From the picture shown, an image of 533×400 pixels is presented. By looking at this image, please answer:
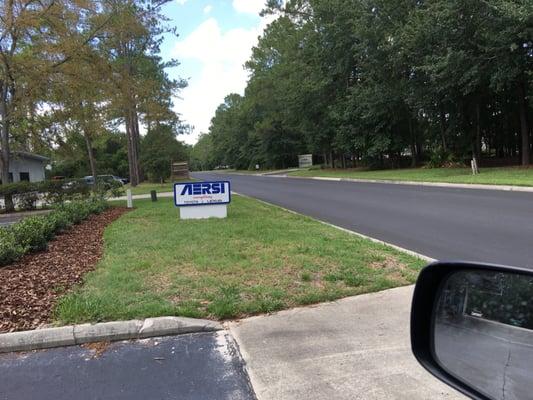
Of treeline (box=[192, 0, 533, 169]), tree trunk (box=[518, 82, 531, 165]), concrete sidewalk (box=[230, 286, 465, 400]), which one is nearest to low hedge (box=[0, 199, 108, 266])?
concrete sidewalk (box=[230, 286, 465, 400])

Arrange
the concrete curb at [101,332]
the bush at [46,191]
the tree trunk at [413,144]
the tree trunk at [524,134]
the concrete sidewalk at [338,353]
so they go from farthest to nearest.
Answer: the tree trunk at [413,144], the tree trunk at [524,134], the bush at [46,191], the concrete curb at [101,332], the concrete sidewalk at [338,353]

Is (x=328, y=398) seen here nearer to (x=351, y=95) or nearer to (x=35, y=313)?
(x=35, y=313)

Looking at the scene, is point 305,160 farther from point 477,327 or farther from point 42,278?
point 477,327

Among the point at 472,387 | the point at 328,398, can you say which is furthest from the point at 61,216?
the point at 472,387

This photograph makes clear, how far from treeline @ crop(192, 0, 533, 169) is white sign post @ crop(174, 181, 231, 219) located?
1674 cm

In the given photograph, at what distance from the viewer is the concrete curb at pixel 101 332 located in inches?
181

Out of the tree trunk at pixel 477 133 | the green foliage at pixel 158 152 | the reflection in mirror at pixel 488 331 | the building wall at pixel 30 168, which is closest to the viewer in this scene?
the reflection in mirror at pixel 488 331

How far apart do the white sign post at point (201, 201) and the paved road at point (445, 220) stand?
2.75 m

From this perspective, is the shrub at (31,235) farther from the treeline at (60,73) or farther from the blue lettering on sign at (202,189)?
the treeline at (60,73)

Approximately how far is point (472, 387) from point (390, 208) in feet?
43.3

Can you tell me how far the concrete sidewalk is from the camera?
3551 mm

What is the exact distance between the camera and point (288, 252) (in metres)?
7.85

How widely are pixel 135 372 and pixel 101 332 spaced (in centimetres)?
91

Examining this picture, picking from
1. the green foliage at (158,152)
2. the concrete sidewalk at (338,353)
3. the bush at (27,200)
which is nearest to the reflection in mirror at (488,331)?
the concrete sidewalk at (338,353)
